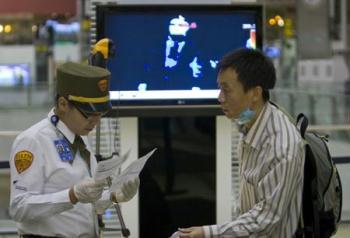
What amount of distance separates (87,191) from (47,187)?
8.2 inches

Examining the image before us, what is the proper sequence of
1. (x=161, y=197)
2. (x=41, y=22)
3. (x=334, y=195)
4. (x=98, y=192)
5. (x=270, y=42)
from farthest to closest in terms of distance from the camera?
(x=270, y=42) < (x=41, y=22) < (x=161, y=197) < (x=334, y=195) < (x=98, y=192)

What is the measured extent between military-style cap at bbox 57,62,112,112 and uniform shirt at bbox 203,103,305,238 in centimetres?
55

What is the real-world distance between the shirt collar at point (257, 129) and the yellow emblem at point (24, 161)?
748 mm

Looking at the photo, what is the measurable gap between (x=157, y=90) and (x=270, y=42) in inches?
583

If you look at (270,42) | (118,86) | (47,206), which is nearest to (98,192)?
(47,206)

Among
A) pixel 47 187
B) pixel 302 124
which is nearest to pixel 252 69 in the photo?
pixel 302 124

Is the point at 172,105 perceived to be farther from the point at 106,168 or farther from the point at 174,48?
the point at 106,168

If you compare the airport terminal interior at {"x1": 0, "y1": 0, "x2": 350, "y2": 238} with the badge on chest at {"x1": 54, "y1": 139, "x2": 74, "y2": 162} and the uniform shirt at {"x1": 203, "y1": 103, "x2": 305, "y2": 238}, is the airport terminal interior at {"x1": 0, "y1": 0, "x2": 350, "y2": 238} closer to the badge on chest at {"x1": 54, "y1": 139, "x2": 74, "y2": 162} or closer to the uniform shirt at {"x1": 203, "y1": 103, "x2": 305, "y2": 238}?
the badge on chest at {"x1": 54, "y1": 139, "x2": 74, "y2": 162}

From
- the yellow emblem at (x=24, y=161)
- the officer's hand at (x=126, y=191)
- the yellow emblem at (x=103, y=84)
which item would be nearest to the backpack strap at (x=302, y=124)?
the officer's hand at (x=126, y=191)

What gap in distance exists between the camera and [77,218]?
254 cm

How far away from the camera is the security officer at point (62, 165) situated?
239 centimetres

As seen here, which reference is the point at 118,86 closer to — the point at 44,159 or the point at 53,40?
the point at 44,159

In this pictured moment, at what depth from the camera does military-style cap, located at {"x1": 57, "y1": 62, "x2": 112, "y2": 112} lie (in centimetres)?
247

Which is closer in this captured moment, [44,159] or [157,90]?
[44,159]
